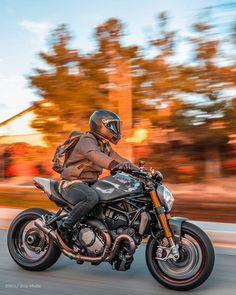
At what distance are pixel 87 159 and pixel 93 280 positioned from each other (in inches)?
47.2

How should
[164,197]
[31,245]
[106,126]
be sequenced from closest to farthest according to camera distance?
1. [164,197]
2. [106,126]
3. [31,245]

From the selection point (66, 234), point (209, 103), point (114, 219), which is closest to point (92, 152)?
point (114, 219)

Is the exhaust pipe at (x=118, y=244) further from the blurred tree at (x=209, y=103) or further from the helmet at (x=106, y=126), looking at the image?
the blurred tree at (x=209, y=103)

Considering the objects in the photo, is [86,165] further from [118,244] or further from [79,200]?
[118,244]

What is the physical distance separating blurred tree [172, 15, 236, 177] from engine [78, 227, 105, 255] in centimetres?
1254

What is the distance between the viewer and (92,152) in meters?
5.14

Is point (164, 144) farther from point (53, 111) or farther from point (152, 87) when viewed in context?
point (53, 111)

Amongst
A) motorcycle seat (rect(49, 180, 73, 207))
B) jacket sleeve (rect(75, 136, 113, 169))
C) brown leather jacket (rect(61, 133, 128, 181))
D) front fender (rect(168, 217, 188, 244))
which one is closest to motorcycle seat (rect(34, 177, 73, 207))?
motorcycle seat (rect(49, 180, 73, 207))

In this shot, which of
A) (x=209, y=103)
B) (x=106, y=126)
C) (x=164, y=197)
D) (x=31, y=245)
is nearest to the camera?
(x=164, y=197)

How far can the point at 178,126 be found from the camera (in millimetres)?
18438

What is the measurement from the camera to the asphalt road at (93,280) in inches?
A: 191

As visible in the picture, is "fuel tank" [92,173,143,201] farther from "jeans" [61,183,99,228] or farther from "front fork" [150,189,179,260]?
"front fork" [150,189,179,260]

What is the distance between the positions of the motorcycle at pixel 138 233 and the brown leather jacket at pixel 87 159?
18cm

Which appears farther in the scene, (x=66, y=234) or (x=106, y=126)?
(x=66, y=234)
